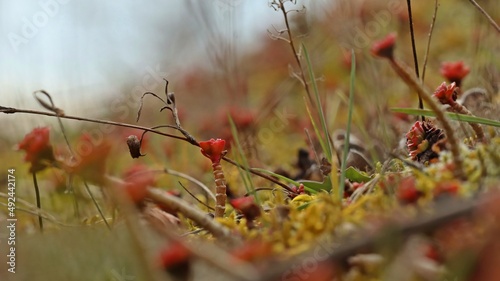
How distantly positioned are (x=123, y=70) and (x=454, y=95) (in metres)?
3.22

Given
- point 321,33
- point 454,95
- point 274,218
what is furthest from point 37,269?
point 321,33

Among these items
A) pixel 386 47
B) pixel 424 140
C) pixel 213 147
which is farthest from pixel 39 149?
pixel 424 140

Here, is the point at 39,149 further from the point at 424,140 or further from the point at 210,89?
the point at 210,89

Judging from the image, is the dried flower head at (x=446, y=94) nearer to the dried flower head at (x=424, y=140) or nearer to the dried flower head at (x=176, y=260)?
the dried flower head at (x=424, y=140)

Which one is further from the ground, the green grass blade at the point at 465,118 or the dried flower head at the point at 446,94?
the dried flower head at the point at 446,94

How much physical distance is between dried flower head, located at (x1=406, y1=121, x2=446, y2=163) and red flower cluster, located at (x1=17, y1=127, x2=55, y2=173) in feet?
2.30

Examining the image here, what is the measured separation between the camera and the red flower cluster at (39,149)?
105 cm

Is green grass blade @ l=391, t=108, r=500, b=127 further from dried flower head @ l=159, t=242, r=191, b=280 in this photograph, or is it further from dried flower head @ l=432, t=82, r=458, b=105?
dried flower head @ l=159, t=242, r=191, b=280

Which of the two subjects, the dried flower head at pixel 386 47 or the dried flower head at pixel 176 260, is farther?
the dried flower head at pixel 386 47

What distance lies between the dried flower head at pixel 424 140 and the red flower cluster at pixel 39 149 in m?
0.70

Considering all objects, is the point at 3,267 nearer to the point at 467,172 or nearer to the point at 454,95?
the point at 467,172

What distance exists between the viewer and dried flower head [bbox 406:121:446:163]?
1.16 m

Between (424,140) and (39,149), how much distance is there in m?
0.73

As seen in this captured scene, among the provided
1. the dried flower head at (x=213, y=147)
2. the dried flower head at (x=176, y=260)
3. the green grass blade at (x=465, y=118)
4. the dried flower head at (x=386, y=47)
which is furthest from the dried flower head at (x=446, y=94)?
the dried flower head at (x=176, y=260)
